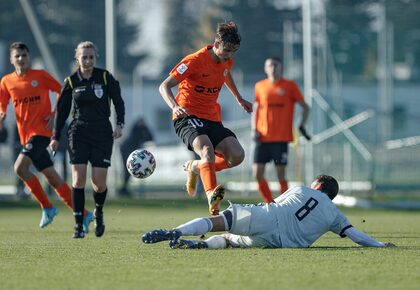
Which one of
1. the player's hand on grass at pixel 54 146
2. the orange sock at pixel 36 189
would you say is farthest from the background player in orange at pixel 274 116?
the player's hand on grass at pixel 54 146

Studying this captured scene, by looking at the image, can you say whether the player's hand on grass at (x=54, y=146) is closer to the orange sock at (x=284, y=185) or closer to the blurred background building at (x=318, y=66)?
the orange sock at (x=284, y=185)

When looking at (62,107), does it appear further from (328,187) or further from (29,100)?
(328,187)

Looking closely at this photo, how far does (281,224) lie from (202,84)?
2515mm

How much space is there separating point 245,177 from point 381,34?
5.13 m

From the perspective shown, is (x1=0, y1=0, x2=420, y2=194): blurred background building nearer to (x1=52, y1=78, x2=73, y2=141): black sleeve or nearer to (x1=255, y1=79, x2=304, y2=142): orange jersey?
(x1=255, y1=79, x2=304, y2=142): orange jersey

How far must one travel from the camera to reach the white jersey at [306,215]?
372 inches

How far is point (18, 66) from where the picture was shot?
13.5 meters

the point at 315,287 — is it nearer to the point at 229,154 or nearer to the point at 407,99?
the point at 229,154

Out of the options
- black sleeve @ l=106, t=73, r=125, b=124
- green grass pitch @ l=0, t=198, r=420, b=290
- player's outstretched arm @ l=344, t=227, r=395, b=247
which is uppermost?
black sleeve @ l=106, t=73, r=125, b=124

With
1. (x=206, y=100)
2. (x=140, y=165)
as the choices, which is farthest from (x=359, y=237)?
(x=140, y=165)

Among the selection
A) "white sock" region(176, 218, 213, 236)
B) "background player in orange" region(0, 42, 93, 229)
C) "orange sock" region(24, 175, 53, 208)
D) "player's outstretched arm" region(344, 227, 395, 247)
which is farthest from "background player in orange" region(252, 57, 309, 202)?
"white sock" region(176, 218, 213, 236)

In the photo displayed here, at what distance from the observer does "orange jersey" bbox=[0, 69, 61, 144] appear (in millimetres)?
13523

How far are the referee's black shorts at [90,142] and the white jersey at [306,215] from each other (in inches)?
121

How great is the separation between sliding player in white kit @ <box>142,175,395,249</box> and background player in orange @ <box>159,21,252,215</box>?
54.3 inches
